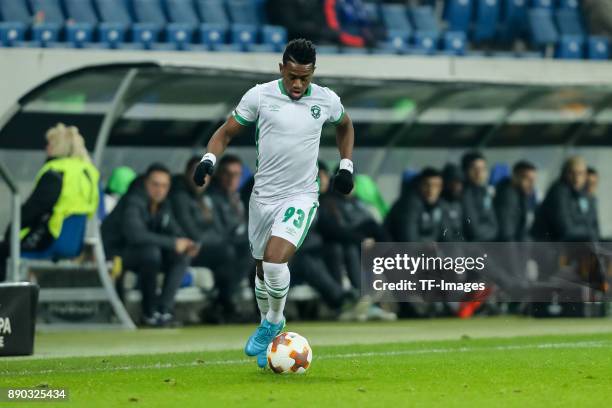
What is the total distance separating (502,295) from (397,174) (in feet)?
5.79

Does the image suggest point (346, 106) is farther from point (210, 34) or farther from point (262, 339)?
point (262, 339)

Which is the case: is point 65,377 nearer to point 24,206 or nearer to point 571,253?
point 24,206

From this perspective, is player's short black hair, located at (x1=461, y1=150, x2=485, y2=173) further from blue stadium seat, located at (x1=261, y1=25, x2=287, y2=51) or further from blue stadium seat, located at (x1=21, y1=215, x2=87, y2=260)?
blue stadium seat, located at (x1=261, y1=25, x2=287, y2=51)

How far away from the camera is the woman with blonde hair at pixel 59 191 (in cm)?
1334

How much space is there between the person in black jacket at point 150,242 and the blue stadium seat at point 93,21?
6198 millimetres

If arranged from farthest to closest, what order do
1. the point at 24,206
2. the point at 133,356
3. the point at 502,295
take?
the point at 502,295 < the point at 24,206 < the point at 133,356

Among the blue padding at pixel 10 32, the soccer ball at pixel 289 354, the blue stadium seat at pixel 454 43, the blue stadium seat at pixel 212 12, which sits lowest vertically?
the soccer ball at pixel 289 354

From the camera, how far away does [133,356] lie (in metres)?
10.6

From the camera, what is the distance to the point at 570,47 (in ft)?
80.1

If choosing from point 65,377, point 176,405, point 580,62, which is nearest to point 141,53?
point 580,62

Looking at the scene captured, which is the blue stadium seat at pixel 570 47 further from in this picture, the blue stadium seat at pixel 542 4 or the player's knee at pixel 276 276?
the player's knee at pixel 276 276

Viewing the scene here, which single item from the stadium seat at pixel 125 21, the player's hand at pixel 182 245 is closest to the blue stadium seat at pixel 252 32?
the stadium seat at pixel 125 21

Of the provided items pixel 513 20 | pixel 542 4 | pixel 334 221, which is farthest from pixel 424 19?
pixel 334 221

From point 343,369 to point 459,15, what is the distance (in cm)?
1657
